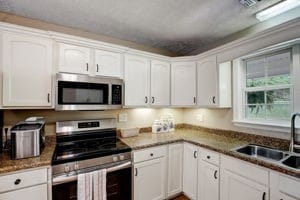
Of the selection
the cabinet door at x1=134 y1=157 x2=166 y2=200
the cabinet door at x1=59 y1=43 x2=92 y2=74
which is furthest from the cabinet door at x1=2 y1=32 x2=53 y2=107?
the cabinet door at x1=134 y1=157 x2=166 y2=200

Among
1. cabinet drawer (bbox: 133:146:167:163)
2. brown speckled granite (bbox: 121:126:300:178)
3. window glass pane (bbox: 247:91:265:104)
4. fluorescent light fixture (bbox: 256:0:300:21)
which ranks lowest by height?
cabinet drawer (bbox: 133:146:167:163)

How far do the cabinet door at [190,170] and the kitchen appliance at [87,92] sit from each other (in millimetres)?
1133

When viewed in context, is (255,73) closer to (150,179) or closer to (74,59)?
(150,179)

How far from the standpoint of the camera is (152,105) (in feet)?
8.05

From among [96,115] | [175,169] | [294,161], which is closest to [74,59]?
[96,115]

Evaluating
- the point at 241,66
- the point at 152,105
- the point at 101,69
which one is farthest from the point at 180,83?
the point at 101,69

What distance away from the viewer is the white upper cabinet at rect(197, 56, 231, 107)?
220 centimetres

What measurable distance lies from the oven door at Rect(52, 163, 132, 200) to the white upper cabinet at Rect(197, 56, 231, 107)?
144cm

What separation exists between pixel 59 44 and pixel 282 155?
106 inches

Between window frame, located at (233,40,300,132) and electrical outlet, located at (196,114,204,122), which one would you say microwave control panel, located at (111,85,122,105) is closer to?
electrical outlet, located at (196,114,204,122)

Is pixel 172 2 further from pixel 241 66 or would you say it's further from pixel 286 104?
pixel 286 104

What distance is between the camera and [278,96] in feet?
6.48

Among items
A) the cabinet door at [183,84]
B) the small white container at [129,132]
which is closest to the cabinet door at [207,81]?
the cabinet door at [183,84]

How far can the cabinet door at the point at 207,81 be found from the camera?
88.0 inches
